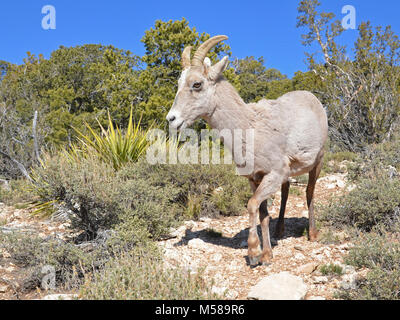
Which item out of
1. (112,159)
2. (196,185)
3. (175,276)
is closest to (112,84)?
(112,159)

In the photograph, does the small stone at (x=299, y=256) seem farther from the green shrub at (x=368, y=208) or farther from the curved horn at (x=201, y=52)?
the curved horn at (x=201, y=52)

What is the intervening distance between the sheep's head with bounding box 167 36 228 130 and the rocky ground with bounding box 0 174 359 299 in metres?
1.71

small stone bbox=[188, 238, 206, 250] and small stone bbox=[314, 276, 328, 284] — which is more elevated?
small stone bbox=[188, 238, 206, 250]

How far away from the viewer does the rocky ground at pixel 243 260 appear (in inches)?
133

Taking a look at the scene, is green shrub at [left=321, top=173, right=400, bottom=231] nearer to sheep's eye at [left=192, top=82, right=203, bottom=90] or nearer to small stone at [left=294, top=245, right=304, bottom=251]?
small stone at [left=294, top=245, right=304, bottom=251]

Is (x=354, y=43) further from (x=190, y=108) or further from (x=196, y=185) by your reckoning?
(x=190, y=108)

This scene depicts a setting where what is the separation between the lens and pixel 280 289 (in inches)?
126

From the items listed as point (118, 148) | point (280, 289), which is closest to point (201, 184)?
point (118, 148)

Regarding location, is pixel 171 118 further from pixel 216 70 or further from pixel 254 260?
pixel 254 260

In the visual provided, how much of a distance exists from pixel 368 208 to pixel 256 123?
2.10m

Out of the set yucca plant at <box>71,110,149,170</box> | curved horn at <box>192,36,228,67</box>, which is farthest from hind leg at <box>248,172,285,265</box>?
yucca plant at <box>71,110,149,170</box>

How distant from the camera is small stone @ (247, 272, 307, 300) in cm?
313

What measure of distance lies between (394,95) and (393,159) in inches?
189
